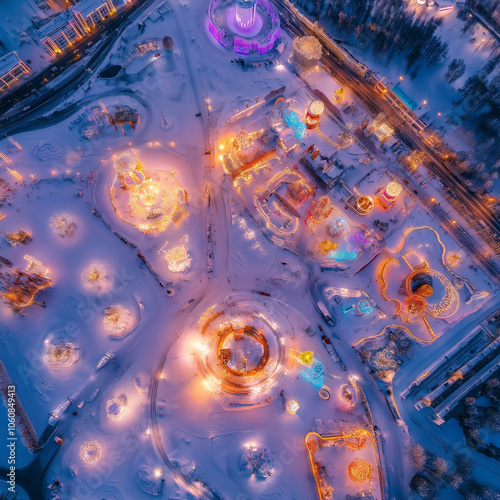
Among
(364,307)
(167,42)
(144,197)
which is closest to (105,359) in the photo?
(144,197)

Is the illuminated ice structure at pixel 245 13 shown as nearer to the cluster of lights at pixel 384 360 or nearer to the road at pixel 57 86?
the road at pixel 57 86

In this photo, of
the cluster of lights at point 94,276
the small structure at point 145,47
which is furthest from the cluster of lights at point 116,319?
the small structure at point 145,47

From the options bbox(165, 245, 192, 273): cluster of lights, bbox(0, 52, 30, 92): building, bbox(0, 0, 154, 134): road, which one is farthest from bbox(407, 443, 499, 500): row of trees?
bbox(0, 52, 30, 92): building

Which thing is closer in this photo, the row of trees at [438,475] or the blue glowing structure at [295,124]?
the row of trees at [438,475]

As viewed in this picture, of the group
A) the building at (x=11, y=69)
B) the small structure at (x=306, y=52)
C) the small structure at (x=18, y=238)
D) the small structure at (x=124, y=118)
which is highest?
the building at (x=11, y=69)

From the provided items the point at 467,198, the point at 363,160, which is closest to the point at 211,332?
the point at 363,160

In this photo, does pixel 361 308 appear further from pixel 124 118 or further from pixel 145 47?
pixel 145 47
